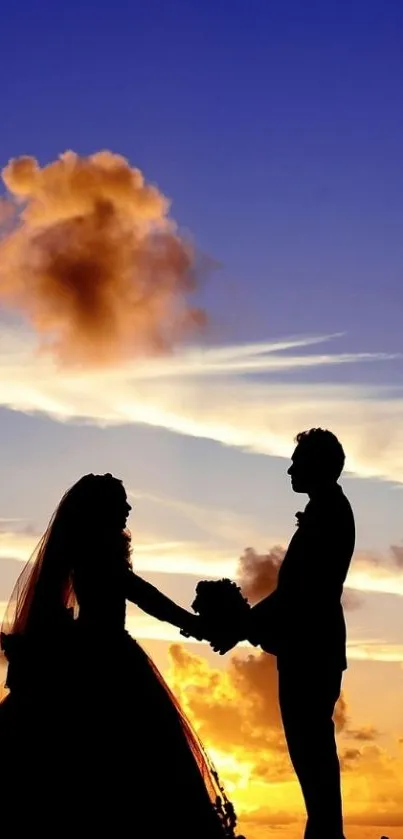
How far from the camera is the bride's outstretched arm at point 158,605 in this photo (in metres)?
12.6

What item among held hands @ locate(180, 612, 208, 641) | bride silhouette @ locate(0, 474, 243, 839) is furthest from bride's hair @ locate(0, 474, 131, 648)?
held hands @ locate(180, 612, 208, 641)

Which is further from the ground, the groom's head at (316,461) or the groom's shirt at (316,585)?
the groom's head at (316,461)

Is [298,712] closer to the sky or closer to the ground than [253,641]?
closer to the ground

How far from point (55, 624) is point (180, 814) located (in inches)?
79.0

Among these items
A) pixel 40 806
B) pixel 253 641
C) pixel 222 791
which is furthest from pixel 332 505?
pixel 40 806

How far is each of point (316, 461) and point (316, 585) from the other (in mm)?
1112

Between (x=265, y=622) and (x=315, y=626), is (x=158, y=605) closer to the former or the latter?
(x=265, y=622)

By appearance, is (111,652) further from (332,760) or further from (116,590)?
(332,760)

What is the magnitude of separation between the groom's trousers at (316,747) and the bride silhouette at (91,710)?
74 cm

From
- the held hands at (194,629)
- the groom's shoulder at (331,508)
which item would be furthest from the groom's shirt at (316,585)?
the held hands at (194,629)

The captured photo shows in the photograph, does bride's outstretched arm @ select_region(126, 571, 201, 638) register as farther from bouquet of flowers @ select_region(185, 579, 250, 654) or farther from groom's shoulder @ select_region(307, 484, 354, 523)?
groom's shoulder @ select_region(307, 484, 354, 523)

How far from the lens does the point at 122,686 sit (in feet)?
38.5

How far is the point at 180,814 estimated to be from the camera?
11.2m

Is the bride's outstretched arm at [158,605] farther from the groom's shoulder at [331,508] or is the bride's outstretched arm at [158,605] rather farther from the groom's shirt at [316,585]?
the groom's shoulder at [331,508]
